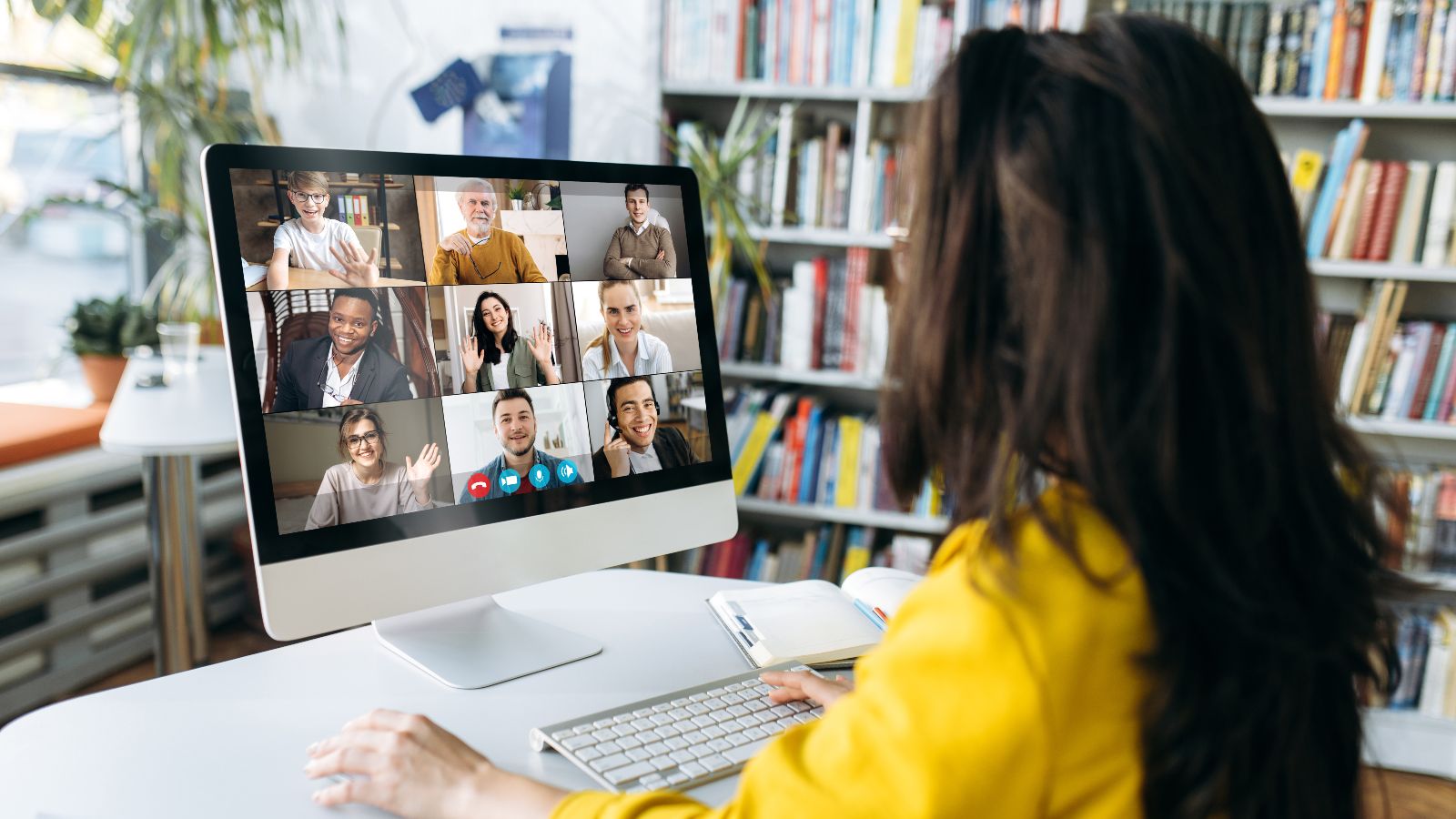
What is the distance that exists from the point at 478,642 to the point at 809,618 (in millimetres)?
339

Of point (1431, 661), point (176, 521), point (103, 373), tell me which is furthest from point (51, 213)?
point (1431, 661)

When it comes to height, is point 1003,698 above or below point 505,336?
below

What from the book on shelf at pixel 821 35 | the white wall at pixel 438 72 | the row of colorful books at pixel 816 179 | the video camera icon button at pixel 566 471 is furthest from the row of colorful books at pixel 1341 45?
the video camera icon button at pixel 566 471

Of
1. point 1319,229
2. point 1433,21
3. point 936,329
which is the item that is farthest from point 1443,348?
point 936,329

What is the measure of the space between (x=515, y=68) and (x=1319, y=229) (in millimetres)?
2036

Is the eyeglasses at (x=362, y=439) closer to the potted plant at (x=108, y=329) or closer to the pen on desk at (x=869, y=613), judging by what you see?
the pen on desk at (x=869, y=613)

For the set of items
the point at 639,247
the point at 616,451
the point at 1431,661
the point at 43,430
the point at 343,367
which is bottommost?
the point at 1431,661

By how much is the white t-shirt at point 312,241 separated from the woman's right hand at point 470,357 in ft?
0.40

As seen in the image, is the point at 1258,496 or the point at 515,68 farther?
the point at 515,68

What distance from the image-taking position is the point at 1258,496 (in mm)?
562

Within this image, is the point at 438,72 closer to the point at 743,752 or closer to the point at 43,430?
the point at 43,430

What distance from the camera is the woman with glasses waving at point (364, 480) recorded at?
869 millimetres

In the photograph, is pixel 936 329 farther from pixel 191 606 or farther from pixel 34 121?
pixel 34 121

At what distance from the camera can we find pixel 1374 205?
232 cm
